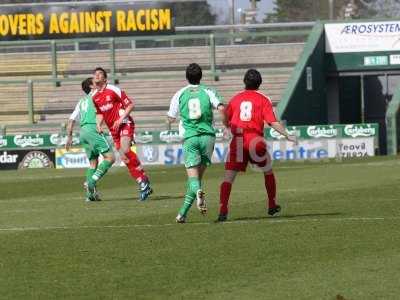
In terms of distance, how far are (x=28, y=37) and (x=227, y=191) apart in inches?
1412

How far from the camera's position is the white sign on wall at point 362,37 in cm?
4606

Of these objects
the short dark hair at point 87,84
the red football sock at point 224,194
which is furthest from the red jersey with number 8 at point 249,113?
the short dark hair at point 87,84

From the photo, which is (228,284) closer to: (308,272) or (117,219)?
(308,272)

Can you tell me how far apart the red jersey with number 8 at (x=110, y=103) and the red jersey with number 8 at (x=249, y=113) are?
5.06 metres

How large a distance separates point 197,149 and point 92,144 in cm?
599

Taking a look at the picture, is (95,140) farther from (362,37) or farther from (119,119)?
(362,37)

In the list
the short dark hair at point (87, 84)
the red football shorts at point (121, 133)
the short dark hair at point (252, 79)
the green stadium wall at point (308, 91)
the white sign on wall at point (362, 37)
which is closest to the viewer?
the short dark hair at point (252, 79)

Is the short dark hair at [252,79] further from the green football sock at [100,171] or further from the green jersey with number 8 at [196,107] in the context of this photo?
the green football sock at [100,171]

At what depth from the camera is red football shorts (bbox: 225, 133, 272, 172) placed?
1546 cm

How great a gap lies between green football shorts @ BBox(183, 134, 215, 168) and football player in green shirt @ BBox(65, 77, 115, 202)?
5.18m

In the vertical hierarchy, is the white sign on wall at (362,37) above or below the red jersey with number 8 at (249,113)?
above

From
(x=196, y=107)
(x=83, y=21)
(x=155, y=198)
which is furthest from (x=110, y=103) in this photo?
(x=83, y=21)

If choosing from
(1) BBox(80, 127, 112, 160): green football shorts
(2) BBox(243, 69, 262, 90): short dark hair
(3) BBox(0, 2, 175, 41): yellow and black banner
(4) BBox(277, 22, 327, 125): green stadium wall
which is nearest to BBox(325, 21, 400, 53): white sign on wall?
(4) BBox(277, 22, 327, 125): green stadium wall

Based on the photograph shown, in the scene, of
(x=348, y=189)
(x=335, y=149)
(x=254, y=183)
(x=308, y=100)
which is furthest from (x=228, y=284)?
(x=308, y=100)
